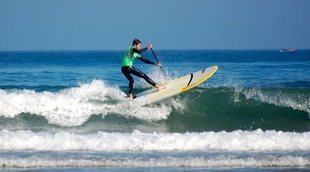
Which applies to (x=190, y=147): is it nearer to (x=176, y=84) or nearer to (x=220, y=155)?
(x=220, y=155)

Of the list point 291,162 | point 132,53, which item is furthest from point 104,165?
point 132,53

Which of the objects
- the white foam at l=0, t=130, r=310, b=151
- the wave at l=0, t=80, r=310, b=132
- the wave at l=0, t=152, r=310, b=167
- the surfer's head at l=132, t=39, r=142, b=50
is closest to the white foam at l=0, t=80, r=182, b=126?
the wave at l=0, t=80, r=310, b=132

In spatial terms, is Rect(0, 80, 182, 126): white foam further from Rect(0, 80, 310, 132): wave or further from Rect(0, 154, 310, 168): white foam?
Rect(0, 154, 310, 168): white foam

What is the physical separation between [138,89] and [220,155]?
875 cm

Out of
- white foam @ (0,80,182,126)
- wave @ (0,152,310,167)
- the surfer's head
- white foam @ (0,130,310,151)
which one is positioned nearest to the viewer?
wave @ (0,152,310,167)

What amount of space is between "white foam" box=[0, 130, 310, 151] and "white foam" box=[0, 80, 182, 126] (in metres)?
3.59

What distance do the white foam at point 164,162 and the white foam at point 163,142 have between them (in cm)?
128

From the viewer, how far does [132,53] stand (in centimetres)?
1697

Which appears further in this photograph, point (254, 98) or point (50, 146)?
point (254, 98)

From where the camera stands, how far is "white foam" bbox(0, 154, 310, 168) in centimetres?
1212

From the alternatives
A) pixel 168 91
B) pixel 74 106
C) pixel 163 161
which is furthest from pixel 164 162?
pixel 74 106

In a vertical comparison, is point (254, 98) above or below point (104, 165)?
above

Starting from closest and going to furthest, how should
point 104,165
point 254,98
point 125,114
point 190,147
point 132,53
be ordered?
point 104,165
point 190,147
point 132,53
point 125,114
point 254,98

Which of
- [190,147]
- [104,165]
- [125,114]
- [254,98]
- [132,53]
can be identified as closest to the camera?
[104,165]
